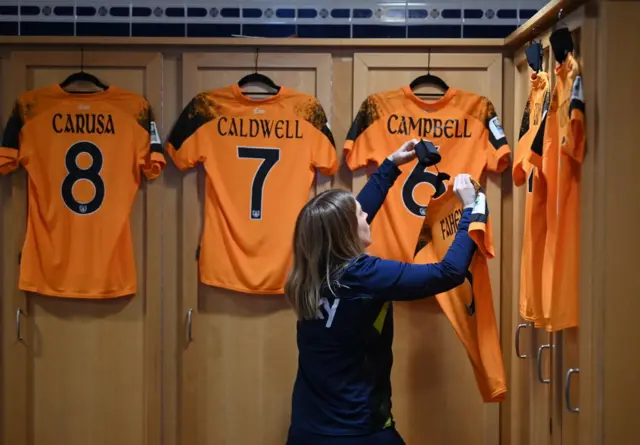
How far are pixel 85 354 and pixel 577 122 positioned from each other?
216 centimetres

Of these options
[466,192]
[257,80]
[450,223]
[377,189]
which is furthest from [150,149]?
[466,192]

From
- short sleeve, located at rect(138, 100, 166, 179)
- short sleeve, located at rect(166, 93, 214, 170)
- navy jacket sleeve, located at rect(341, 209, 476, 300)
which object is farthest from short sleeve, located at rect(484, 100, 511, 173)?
short sleeve, located at rect(138, 100, 166, 179)

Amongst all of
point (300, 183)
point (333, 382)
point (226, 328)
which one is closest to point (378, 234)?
point (300, 183)

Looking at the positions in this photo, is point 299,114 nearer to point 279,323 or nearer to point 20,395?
point 279,323

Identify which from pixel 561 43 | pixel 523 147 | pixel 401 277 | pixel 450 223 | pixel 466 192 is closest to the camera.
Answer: pixel 401 277

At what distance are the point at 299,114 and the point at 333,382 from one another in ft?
4.17

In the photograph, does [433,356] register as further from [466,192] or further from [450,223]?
[466,192]

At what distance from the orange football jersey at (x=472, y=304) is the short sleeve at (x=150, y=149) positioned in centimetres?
111

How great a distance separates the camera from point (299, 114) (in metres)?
2.84

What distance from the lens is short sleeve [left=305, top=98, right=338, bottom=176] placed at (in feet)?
9.27

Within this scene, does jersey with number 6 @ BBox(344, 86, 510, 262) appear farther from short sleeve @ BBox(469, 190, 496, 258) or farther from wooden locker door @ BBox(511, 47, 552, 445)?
short sleeve @ BBox(469, 190, 496, 258)

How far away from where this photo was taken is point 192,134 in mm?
2842

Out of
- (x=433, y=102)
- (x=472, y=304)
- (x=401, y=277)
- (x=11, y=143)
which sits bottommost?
(x=472, y=304)

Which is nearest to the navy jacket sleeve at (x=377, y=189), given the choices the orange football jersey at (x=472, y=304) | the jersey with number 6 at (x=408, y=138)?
the orange football jersey at (x=472, y=304)
